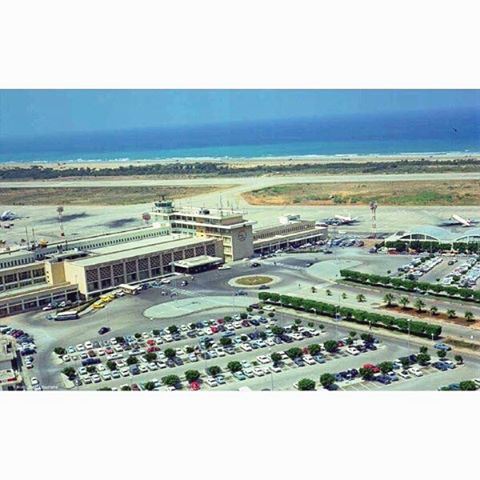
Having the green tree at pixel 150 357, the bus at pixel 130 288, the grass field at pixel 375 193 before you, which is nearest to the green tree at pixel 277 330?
the green tree at pixel 150 357

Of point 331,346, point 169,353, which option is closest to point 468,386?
point 331,346

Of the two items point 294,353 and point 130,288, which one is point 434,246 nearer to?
point 130,288

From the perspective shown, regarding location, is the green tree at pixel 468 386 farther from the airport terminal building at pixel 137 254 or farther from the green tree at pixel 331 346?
the airport terminal building at pixel 137 254

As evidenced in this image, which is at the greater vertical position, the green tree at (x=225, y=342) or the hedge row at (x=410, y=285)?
the hedge row at (x=410, y=285)

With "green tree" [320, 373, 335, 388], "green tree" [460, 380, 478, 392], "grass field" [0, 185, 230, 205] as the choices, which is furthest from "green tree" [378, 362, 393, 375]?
"grass field" [0, 185, 230, 205]

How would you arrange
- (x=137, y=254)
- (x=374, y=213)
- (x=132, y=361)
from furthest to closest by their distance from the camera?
(x=374, y=213) → (x=137, y=254) → (x=132, y=361)

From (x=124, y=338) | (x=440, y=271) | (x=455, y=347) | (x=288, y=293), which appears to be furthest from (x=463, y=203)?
(x=124, y=338)

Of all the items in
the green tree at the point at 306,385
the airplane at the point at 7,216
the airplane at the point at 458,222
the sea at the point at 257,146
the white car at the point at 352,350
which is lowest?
the white car at the point at 352,350
